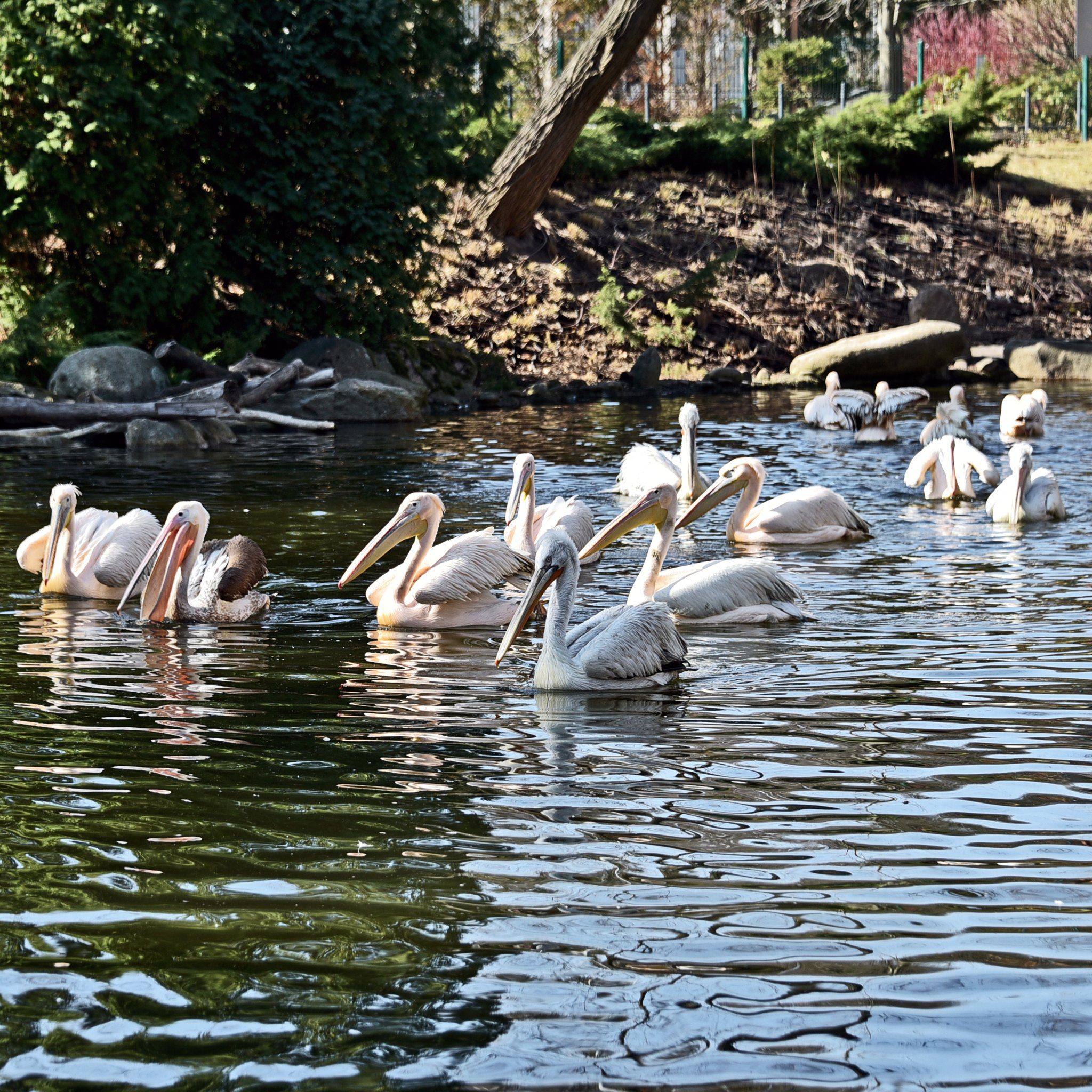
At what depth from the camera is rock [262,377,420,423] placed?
17.9 meters

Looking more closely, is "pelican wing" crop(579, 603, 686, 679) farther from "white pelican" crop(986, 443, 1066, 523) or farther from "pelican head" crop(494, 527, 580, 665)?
"white pelican" crop(986, 443, 1066, 523)

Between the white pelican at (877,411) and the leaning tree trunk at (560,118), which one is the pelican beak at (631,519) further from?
the leaning tree trunk at (560,118)

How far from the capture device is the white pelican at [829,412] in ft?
54.2

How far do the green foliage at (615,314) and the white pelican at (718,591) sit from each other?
15.4m

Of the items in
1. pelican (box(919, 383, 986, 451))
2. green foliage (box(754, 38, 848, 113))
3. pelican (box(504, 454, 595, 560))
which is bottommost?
pelican (box(504, 454, 595, 560))

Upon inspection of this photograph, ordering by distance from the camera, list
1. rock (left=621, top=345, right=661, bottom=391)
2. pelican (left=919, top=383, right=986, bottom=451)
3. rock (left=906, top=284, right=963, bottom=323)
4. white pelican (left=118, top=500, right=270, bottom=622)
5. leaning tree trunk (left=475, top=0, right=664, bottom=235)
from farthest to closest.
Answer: rock (left=906, top=284, right=963, bottom=323), leaning tree trunk (left=475, top=0, right=664, bottom=235), rock (left=621, top=345, right=661, bottom=391), pelican (left=919, top=383, right=986, bottom=451), white pelican (left=118, top=500, right=270, bottom=622)

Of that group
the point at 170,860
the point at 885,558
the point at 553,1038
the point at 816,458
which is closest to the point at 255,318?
the point at 816,458

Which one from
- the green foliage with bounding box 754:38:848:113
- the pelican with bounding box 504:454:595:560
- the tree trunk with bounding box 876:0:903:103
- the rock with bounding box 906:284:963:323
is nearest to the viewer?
the pelican with bounding box 504:454:595:560

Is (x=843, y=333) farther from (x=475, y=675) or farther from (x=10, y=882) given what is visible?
(x=10, y=882)

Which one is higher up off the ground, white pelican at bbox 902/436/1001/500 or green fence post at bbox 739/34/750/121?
green fence post at bbox 739/34/750/121

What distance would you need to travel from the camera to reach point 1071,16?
4756cm

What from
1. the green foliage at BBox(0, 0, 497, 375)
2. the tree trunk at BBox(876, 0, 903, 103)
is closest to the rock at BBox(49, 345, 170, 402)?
the green foliage at BBox(0, 0, 497, 375)

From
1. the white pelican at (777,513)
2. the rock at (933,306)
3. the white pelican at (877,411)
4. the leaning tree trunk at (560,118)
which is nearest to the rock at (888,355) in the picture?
the rock at (933,306)

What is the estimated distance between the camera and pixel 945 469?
1166cm
